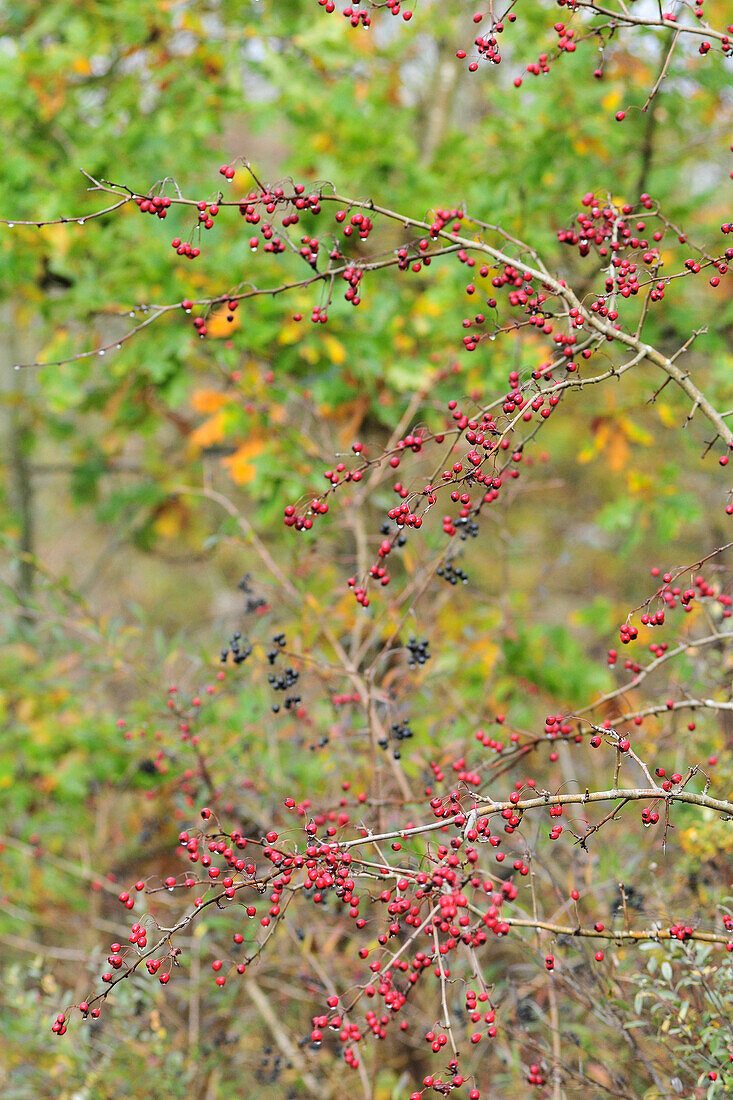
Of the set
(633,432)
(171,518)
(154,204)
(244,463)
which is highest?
(171,518)

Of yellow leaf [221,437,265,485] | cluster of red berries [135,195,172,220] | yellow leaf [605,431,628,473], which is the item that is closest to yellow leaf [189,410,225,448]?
yellow leaf [221,437,265,485]

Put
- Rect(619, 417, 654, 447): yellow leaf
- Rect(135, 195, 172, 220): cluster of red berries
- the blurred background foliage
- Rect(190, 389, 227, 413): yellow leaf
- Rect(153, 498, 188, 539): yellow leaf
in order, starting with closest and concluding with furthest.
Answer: Rect(135, 195, 172, 220): cluster of red berries → the blurred background foliage → Rect(190, 389, 227, 413): yellow leaf → Rect(619, 417, 654, 447): yellow leaf → Rect(153, 498, 188, 539): yellow leaf

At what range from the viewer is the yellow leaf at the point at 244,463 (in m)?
4.32

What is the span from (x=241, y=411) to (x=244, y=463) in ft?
0.89

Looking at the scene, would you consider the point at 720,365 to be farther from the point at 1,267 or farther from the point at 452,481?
the point at 1,267

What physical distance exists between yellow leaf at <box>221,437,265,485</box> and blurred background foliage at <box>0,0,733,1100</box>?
0.01 m

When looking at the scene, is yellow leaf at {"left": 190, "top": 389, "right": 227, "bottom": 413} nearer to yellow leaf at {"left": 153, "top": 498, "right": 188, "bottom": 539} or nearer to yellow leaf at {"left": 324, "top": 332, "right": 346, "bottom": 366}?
yellow leaf at {"left": 324, "top": 332, "right": 346, "bottom": 366}

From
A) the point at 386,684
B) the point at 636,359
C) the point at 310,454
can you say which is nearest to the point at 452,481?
the point at 636,359

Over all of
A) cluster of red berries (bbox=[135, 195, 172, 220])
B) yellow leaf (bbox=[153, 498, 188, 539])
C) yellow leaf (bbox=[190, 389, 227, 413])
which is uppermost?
yellow leaf (bbox=[153, 498, 188, 539])

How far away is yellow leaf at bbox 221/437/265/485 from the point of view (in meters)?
4.32

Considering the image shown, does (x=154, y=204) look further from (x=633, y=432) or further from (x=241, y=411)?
(x=633, y=432)

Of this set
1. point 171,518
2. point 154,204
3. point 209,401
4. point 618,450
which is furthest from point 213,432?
point 154,204

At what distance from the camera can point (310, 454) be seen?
14.0 ft

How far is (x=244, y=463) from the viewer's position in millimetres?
4383
